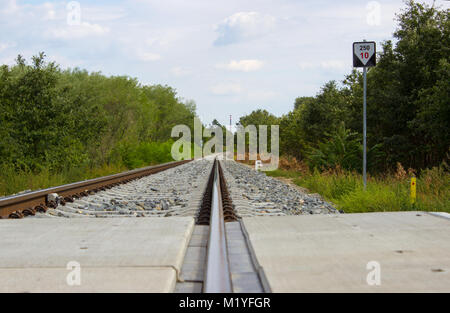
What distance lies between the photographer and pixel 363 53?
9.01m

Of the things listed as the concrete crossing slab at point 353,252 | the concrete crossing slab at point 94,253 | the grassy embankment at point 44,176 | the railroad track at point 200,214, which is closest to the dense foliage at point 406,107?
the railroad track at point 200,214

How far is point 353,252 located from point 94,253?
2282 mm

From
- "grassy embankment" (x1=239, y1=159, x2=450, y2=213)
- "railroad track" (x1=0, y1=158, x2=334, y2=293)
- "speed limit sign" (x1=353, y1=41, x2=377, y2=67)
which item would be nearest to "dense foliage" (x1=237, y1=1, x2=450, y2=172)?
"grassy embankment" (x1=239, y1=159, x2=450, y2=213)

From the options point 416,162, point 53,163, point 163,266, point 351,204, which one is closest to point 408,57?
point 416,162

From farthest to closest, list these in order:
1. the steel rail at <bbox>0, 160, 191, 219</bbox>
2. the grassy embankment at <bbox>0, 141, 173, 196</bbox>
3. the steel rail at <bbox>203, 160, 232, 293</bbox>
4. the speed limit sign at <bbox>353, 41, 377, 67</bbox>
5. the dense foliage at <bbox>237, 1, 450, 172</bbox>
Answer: the dense foliage at <bbox>237, 1, 450, 172</bbox>, the grassy embankment at <bbox>0, 141, 173, 196</bbox>, the speed limit sign at <bbox>353, 41, 377, 67</bbox>, the steel rail at <bbox>0, 160, 191, 219</bbox>, the steel rail at <bbox>203, 160, 232, 293</bbox>

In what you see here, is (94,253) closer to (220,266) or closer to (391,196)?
(220,266)

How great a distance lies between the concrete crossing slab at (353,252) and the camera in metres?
2.81

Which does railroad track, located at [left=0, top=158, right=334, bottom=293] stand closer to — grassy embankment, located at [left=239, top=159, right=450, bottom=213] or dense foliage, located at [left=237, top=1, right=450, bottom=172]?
grassy embankment, located at [left=239, top=159, right=450, bottom=213]

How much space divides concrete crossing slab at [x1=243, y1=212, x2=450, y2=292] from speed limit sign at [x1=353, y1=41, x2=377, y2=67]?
4.54m

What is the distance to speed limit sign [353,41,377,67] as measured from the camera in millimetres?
8961

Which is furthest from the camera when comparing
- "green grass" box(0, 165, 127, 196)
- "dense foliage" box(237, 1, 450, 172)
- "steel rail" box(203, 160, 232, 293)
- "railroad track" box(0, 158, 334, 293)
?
"dense foliage" box(237, 1, 450, 172)

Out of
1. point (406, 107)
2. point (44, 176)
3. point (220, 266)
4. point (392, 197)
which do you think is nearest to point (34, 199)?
point (44, 176)

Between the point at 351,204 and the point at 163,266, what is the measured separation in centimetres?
554

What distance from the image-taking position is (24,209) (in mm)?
6820
